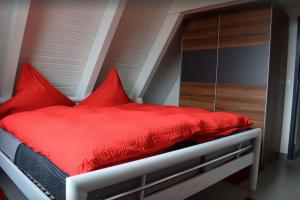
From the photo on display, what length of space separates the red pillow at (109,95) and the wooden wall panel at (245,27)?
1.47 meters

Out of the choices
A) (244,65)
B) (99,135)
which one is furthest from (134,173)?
(244,65)

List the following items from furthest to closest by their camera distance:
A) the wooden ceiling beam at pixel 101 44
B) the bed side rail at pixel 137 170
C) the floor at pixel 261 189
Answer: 1. the wooden ceiling beam at pixel 101 44
2. the floor at pixel 261 189
3. the bed side rail at pixel 137 170

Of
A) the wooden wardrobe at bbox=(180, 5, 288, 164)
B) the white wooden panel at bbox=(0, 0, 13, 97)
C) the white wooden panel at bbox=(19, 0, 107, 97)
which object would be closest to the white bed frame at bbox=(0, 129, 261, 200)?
the wooden wardrobe at bbox=(180, 5, 288, 164)

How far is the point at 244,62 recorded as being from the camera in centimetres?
314

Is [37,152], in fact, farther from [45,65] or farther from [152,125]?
[45,65]

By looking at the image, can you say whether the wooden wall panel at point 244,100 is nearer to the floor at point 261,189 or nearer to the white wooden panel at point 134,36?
the floor at point 261,189

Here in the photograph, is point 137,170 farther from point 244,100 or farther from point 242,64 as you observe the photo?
point 242,64

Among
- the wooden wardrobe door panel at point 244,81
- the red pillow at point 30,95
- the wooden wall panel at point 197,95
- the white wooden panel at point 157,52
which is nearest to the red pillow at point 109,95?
the red pillow at point 30,95

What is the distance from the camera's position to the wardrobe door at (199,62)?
3.44 meters

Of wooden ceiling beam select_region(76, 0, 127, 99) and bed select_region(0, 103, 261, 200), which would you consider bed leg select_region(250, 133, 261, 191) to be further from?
wooden ceiling beam select_region(76, 0, 127, 99)

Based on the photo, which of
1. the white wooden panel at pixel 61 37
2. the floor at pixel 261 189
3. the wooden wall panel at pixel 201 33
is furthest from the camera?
the wooden wall panel at pixel 201 33

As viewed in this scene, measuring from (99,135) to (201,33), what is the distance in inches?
106

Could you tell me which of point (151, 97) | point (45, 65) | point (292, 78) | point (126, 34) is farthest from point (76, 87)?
point (292, 78)

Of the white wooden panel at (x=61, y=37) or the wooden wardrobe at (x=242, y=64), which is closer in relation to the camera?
the white wooden panel at (x=61, y=37)
